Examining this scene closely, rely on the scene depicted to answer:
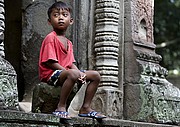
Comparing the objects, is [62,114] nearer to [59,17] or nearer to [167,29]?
[59,17]

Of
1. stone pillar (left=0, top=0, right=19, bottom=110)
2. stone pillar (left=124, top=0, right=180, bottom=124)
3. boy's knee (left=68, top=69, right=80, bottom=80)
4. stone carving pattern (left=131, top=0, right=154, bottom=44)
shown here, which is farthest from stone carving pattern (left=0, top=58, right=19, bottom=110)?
stone carving pattern (left=131, top=0, right=154, bottom=44)

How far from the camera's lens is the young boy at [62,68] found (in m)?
5.12

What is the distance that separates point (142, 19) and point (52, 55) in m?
2.43

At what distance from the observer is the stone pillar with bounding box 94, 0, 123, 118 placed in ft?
22.1

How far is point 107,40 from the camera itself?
6.89 meters

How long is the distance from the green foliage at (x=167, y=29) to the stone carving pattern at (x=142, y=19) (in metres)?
12.9

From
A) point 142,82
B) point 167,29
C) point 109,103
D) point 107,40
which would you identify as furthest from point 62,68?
point 167,29

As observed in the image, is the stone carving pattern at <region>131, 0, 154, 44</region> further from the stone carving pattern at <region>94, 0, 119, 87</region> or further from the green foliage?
the green foliage

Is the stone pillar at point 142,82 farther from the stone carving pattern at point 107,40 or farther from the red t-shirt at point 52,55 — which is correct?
the red t-shirt at point 52,55

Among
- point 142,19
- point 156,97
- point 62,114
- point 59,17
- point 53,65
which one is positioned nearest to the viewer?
point 62,114

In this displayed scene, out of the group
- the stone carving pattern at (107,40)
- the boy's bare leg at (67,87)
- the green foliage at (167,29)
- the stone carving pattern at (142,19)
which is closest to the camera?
the boy's bare leg at (67,87)

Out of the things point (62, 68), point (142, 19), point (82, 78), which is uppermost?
point (142, 19)

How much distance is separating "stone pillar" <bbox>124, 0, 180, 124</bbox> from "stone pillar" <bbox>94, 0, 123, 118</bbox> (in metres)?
0.19

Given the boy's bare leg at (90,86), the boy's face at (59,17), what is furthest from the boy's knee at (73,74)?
the boy's face at (59,17)
